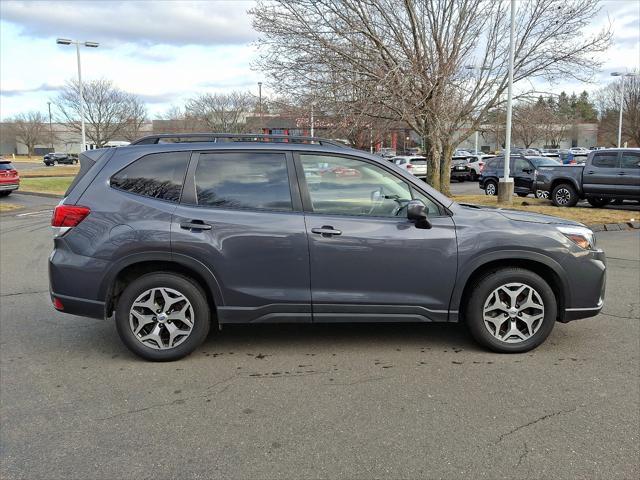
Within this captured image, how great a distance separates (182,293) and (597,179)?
14339mm

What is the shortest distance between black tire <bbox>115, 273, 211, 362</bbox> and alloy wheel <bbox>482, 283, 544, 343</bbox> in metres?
2.32

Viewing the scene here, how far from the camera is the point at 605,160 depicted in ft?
49.0

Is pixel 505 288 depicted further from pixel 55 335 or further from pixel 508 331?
pixel 55 335

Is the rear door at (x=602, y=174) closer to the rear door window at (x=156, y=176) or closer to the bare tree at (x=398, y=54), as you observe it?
the bare tree at (x=398, y=54)

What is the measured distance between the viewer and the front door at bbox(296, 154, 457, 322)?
416 centimetres

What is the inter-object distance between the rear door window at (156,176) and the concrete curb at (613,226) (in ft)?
35.0

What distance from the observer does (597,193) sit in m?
15.2

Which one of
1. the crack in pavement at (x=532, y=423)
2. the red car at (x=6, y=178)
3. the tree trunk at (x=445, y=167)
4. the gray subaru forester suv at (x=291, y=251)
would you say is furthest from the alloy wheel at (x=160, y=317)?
the red car at (x=6, y=178)

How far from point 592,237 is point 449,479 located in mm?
2713

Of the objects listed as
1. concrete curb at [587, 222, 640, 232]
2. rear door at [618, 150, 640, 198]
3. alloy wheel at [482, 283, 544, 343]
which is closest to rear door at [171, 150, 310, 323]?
alloy wheel at [482, 283, 544, 343]

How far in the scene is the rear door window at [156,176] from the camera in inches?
169

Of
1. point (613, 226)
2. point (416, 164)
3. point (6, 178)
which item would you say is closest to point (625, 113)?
point (416, 164)

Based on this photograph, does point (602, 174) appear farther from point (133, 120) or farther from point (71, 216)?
point (133, 120)

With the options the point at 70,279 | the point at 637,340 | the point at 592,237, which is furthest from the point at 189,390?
the point at 637,340
